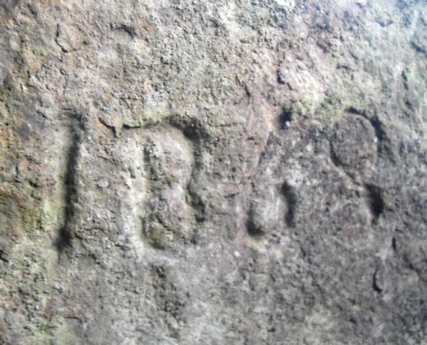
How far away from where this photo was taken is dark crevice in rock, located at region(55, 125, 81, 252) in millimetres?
901

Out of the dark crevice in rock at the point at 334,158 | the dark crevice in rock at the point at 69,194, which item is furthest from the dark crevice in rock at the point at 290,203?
the dark crevice in rock at the point at 69,194

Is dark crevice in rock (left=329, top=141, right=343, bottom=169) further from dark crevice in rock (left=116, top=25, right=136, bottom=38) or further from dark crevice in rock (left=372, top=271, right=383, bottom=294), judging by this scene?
dark crevice in rock (left=116, top=25, right=136, bottom=38)

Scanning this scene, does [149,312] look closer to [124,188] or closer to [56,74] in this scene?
[124,188]

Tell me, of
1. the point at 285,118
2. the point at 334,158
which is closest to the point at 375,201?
the point at 334,158

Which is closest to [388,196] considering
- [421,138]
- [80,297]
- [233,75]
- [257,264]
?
[421,138]

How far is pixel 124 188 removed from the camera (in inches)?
36.7

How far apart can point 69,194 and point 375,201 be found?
2.33 ft

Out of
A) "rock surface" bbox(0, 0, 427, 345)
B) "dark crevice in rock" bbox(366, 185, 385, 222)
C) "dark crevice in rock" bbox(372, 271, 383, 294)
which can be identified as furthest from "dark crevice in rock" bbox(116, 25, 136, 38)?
"dark crevice in rock" bbox(372, 271, 383, 294)

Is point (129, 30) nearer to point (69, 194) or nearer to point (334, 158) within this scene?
point (69, 194)

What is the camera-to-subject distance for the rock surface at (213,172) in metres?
0.88

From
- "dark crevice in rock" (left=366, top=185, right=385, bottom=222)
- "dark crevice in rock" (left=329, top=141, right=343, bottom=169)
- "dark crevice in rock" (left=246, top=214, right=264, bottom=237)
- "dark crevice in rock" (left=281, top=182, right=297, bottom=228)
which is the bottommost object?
"dark crevice in rock" (left=246, top=214, right=264, bottom=237)

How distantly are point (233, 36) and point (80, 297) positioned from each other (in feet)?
2.01

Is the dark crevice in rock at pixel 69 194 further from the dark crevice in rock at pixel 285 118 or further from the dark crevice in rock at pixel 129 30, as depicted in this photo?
the dark crevice in rock at pixel 285 118

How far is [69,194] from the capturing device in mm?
Result: 905
